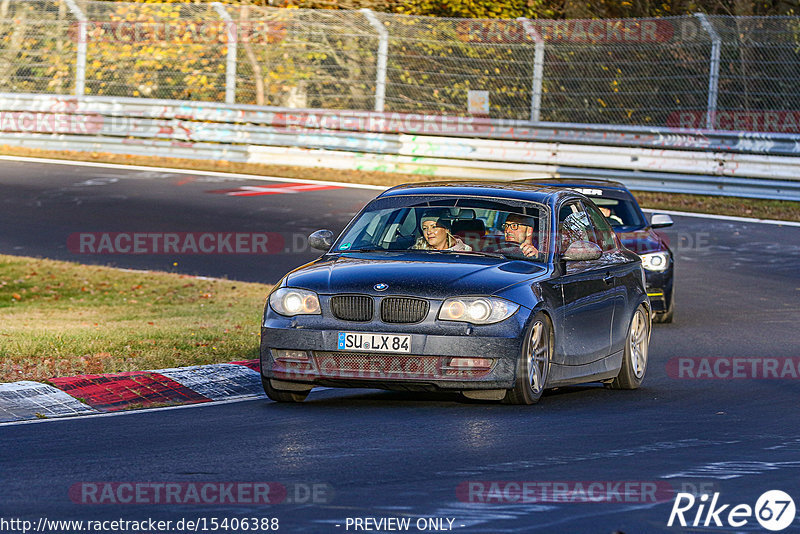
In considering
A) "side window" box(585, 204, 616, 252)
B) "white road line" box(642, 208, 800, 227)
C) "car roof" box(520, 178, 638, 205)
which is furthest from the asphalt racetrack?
"white road line" box(642, 208, 800, 227)

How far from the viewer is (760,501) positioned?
22.3 ft

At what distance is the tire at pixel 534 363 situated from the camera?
970 centimetres

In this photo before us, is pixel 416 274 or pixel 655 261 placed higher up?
pixel 416 274

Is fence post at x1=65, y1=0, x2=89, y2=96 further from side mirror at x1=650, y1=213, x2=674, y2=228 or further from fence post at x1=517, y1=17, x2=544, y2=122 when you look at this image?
side mirror at x1=650, y1=213, x2=674, y2=228

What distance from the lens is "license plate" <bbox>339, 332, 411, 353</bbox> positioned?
951cm

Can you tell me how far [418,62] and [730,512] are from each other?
23.0m

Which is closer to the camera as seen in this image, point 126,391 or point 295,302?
point 295,302

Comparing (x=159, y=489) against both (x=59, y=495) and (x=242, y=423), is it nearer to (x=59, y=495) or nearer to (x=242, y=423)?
(x=59, y=495)

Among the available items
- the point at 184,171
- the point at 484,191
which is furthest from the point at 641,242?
the point at 184,171

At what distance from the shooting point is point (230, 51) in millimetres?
29969

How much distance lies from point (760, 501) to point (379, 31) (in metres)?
23.2

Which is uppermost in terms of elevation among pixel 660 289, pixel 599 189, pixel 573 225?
pixel 573 225

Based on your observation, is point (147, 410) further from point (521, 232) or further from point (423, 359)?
point (521, 232)

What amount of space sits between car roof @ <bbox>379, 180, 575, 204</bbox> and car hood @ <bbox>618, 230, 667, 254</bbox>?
4.84 meters
